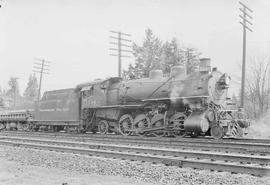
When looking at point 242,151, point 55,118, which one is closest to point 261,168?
point 242,151

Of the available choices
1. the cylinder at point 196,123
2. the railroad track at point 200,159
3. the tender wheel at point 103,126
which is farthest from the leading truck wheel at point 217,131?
the tender wheel at point 103,126

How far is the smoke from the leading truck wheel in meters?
5.47

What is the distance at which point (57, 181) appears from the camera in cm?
718

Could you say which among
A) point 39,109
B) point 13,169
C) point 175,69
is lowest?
point 13,169

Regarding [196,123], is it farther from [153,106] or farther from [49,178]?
[49,178]

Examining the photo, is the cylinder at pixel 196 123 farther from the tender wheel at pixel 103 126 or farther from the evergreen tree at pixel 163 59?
the evergreen tree at pixel 163 59

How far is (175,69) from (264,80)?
925 inches

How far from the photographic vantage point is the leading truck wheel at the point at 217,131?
50.0 feet

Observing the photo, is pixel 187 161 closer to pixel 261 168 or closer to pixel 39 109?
pixel 261 168

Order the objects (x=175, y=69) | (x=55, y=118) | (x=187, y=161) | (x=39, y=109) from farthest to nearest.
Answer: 1. (x=39, y=109)
2. (x=55, y=118)
3. (x=175, y=69)
4. (x=187, y=161)

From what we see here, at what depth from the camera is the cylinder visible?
48.4 ft

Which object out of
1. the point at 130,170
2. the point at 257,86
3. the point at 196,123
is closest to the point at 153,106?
the point at 196,123

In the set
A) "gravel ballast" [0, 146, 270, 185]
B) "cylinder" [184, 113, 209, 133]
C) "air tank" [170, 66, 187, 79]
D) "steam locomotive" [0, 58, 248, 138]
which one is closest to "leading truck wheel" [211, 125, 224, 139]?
"steam locomotive" [0, 58, 248, 138]

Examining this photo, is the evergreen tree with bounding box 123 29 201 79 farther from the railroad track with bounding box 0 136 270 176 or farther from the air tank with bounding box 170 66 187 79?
the railroad track with bounding box 0 136 270 176
